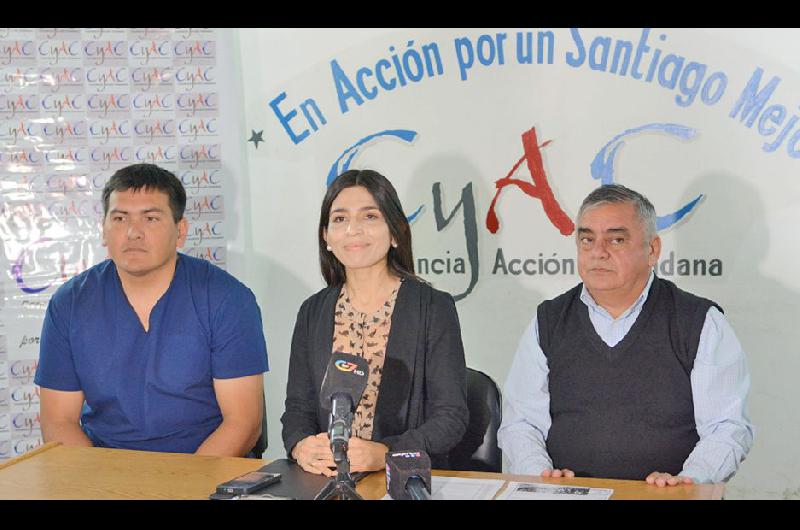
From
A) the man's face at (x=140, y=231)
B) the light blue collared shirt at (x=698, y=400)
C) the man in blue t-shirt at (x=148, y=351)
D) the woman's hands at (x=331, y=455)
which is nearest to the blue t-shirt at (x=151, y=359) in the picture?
the man in blue t-shirt at (x=148, y=351)

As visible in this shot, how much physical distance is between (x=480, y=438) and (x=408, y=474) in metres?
0.74

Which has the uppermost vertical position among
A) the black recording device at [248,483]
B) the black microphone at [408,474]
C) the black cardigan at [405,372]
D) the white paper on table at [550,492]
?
the black cardigan at [405,372]

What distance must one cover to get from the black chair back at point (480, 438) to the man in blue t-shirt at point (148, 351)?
0.74 m

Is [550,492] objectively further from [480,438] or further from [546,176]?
[546,176]

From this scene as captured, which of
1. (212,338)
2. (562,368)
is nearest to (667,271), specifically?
(562,368)

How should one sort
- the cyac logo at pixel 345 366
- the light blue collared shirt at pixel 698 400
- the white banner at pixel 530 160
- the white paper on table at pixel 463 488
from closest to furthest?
the cyac logo at pixel 345 366, the white paper on table at pixel 463 488, the light blue collared shirt at pixel 698 400, the white banner at pixel 530 160

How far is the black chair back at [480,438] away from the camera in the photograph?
284 cm

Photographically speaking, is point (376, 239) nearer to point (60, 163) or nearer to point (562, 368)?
point (562, 368)

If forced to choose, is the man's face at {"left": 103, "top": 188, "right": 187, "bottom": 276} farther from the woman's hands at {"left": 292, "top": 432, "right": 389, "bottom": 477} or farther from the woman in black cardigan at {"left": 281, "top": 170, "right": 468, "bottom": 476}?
the woman's hands at {"left": 292, "top": 432, "right": 389, "bottom": 477}

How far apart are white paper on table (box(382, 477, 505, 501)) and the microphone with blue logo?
146 millimetres

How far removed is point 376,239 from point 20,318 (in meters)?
2.12

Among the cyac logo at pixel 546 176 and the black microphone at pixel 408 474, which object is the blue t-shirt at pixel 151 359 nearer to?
the black microphone at pixel 408 474

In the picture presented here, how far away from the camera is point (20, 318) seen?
4203 mm

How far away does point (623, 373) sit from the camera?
2754 mm
